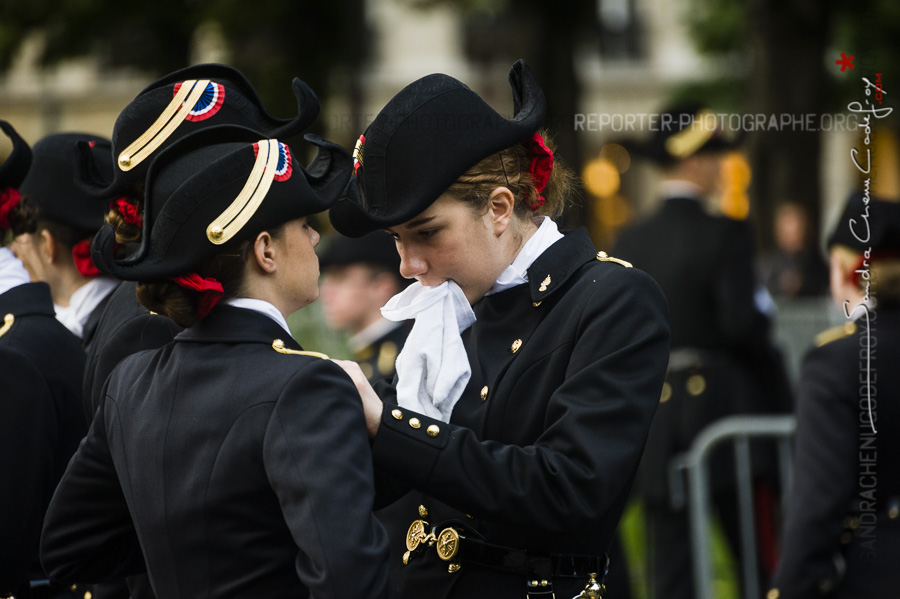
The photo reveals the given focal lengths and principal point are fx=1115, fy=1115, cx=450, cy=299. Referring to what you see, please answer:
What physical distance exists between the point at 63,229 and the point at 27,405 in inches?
29.9

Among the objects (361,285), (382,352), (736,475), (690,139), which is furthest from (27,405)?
(690,139)

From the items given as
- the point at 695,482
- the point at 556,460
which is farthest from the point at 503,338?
the point at 695,482

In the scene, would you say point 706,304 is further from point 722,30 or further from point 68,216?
point 722,30

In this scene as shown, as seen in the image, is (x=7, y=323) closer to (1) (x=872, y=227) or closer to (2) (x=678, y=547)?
(1) (x=872, y=227)

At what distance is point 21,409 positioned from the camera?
2.78m

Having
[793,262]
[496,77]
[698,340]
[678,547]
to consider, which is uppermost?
[698,340]

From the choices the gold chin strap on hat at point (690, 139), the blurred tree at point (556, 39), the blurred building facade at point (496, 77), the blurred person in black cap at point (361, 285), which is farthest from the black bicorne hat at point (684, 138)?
the blurred building facade at point (496, 77)

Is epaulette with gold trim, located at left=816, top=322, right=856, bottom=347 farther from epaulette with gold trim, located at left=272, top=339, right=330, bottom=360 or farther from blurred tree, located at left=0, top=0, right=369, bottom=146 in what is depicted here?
blurred tree, located at left=0, top=0, right=369, bottom=146

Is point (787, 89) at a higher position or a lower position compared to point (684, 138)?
lower

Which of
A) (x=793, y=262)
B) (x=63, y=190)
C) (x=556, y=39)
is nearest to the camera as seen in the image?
(x=63, y=190)

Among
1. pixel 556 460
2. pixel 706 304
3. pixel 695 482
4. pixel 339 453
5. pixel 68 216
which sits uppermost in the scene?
pixel 68 216

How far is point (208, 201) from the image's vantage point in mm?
2160

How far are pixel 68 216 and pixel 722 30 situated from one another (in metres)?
19.4

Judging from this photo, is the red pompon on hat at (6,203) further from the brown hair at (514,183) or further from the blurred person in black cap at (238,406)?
the brown hair at (514,183)
